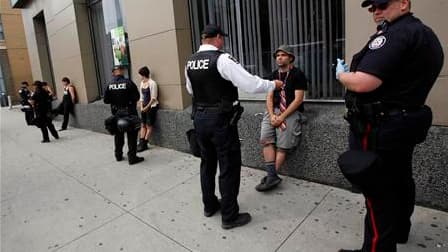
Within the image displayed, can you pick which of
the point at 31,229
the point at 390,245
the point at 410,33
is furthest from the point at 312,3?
the point at 31,229

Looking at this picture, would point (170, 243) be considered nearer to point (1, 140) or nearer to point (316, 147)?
point (316, 147)

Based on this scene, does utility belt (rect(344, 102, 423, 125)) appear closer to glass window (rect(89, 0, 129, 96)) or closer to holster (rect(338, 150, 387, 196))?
holster (rect(338, 150, 387, 196))

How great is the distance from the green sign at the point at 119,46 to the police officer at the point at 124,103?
218cm

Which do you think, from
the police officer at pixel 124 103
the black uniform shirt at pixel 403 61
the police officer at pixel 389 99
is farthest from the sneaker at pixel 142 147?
the black uniform shirt at pixel 403 61

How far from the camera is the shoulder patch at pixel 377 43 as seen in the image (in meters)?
1.83

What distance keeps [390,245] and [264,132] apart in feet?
6.49

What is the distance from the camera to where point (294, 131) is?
3611 millimetres

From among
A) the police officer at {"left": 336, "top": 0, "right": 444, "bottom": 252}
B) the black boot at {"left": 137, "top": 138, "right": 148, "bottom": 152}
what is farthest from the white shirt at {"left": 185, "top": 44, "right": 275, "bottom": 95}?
the black boot at {"left": 137, "top": 138, "right": 148, "bottom": 152}

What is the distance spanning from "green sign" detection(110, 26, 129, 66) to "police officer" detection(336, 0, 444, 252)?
6137 mm

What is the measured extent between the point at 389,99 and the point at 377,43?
35 centimetres

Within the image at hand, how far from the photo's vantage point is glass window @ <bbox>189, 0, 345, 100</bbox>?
13.0 feet

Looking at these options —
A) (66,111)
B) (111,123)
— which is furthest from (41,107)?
(111,123)

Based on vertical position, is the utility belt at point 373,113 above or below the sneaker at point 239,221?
above

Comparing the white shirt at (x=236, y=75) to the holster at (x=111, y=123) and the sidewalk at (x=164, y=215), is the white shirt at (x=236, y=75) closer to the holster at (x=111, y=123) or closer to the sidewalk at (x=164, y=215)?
the sidewalk at (x=164, y=215)
